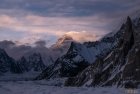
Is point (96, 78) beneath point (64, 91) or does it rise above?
beneath

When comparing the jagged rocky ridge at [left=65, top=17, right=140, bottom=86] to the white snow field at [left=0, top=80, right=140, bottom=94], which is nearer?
the white snow field at [left=0, top=80, right=140, bottom=94]

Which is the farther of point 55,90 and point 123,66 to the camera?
point 123,66

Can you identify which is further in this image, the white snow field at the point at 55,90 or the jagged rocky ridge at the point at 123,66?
the jagged rocky ridge at the point at 123,66

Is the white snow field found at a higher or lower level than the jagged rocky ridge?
higher

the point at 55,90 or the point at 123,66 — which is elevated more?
the point at 55,90

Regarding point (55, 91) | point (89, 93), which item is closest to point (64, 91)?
point (55, 91)

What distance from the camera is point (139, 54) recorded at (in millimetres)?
148750

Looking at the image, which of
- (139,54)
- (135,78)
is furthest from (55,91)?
(139,54)

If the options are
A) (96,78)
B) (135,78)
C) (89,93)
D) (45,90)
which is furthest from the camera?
(96,78)

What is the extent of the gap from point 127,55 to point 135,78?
3593 centimetres

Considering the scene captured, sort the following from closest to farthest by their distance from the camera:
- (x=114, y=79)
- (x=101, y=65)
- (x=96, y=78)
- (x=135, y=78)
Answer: (x=135, y=78), (x=114, y=79), (x=96, y=78), (x=101, y=65)

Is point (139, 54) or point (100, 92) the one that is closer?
point (100, 92)

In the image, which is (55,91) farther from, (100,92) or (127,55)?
(127,55)

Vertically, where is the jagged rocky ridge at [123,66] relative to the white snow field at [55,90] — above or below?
below
